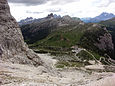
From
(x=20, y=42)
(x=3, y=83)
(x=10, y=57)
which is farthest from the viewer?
(x=20, y=42)

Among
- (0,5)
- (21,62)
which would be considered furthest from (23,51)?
(0,5)

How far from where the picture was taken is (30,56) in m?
66.5

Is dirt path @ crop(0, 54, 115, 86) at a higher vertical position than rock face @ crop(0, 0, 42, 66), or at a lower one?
lower

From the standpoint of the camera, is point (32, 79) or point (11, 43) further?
point (11, 43)

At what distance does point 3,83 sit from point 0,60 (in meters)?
20.1

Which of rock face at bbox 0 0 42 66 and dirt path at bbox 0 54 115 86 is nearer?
dirt path at bbox 0 54 115 86

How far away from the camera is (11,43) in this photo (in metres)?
63.2

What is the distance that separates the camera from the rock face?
193 ft

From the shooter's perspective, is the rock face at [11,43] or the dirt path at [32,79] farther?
the rock face at [11,43]

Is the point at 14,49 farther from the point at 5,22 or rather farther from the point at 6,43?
the point at 5,22

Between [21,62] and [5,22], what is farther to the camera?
[5,22]

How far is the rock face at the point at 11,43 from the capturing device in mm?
58800

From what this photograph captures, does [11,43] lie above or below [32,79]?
above

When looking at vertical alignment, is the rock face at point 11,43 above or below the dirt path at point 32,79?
above
